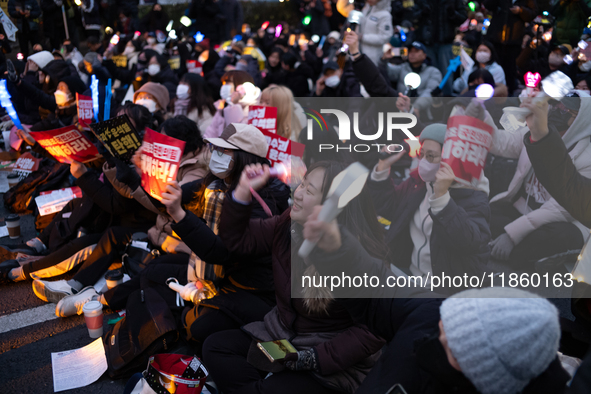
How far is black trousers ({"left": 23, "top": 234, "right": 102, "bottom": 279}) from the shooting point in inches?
151

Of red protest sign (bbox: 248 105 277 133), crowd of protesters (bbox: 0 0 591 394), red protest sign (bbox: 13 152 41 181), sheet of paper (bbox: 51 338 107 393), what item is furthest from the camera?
red protest sign (bbox: 13 152 41 181)

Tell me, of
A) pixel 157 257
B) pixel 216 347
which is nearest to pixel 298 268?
pixel 216 347

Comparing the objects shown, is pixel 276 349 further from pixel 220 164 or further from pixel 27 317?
A: pixel 27 317

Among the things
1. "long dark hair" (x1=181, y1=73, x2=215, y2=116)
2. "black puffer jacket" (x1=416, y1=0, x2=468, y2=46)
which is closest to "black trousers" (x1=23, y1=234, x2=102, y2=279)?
"long dark hair" (x1=181, y1=73, x2=215, y2=116)

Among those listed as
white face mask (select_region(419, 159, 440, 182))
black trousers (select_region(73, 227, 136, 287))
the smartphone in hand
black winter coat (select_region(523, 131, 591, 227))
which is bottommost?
black trousers (select_region(73, 227, 136, 287))

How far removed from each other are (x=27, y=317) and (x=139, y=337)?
1.20 metres

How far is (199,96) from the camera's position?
5824mm

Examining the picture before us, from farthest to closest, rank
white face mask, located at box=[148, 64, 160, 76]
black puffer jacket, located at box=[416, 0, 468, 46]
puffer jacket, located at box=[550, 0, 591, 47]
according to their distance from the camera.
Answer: white face mask, located at box=[148, 64, 160, 76] → black puffer jacket, located at box=[416, 0, 468, 46] → puffer jacket, located at box=[550, 0, 591, 47]

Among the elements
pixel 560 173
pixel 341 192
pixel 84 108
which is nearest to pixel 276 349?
pixel 341 192

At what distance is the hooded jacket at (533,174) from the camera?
2.08m

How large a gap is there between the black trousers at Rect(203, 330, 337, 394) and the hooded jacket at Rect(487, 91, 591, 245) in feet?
4.22

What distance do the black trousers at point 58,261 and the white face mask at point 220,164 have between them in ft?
5.94

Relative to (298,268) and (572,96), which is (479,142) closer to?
(572,96)

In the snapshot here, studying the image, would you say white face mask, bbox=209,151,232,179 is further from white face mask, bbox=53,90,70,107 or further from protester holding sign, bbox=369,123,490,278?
white face mask, bbox=53,90,70,107
